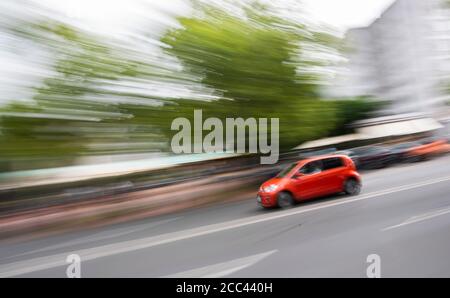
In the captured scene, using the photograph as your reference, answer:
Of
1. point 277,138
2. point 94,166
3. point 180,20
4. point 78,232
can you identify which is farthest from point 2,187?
point 277,138

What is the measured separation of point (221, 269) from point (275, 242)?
1333 mm

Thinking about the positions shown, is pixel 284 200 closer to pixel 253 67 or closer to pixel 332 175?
pixel 332 175

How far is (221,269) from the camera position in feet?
17.3

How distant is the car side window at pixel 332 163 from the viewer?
8.67 metres

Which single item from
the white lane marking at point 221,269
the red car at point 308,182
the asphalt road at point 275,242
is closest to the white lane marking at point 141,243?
the asphalt road at point 275,242

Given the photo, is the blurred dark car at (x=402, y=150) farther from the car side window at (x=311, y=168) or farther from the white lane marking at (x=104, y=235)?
the white lane marking at (x=104, y=235)

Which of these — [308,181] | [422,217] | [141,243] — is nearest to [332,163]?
[308,181]

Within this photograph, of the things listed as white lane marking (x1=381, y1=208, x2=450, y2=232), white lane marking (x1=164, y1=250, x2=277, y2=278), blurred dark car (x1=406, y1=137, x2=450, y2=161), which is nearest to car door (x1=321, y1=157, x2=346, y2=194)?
white lane marking (x1=381, y1=208, x2=450, y2=232)

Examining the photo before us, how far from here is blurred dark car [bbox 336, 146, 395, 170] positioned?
12166 millimetres

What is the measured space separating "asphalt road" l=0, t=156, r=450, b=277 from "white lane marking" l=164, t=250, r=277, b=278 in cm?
2

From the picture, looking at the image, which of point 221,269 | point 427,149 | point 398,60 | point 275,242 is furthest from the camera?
point 398,60

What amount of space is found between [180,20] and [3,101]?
5461mm

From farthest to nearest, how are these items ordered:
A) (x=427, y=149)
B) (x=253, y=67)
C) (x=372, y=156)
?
1. (x=427, y=149)
2. (x=372, y=156)
3. (x=253, y=67)

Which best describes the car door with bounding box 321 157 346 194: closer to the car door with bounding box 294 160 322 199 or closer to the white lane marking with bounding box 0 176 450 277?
the car door with bounding box 294 160 322 199
